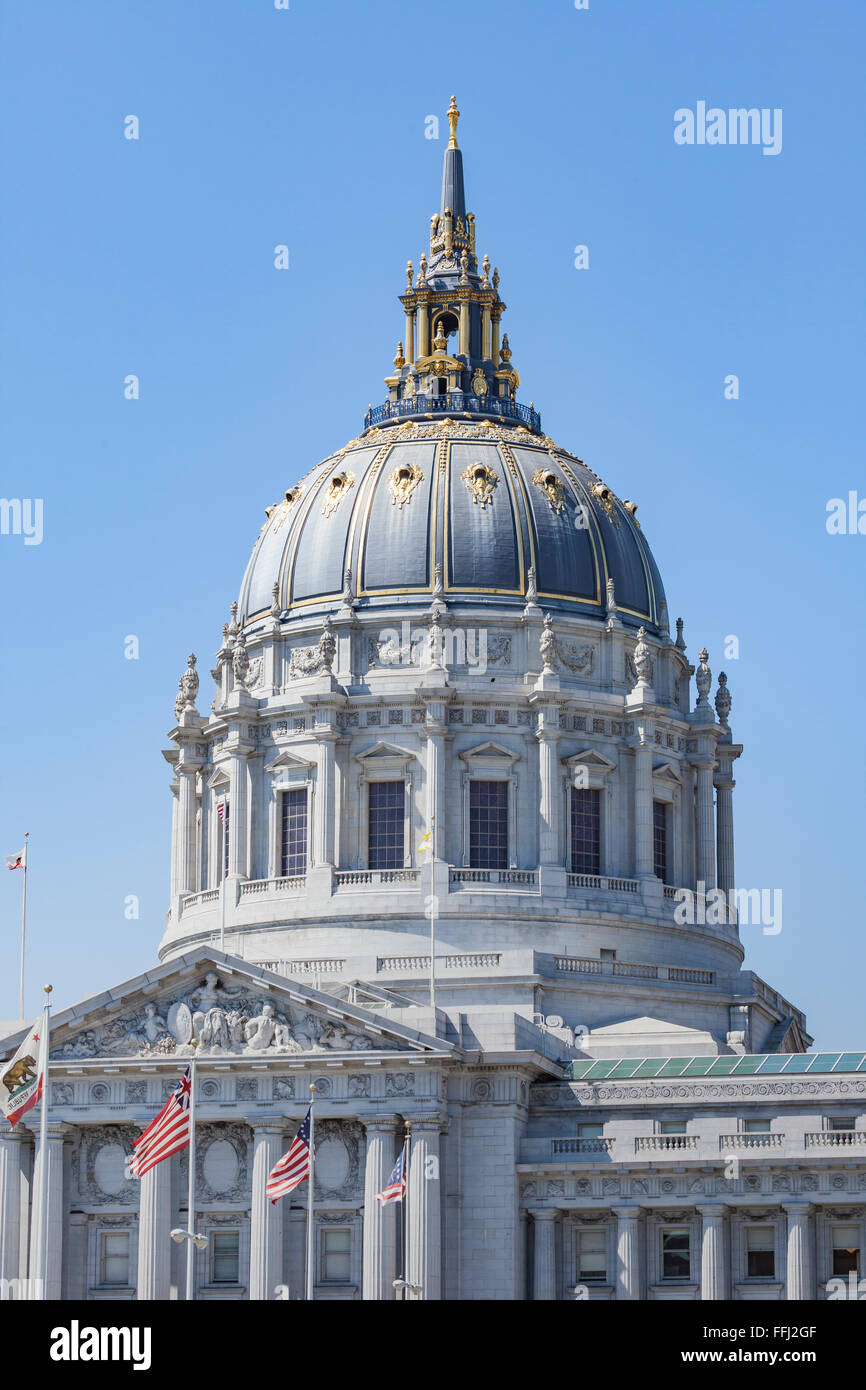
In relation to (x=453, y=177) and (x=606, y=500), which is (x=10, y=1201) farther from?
(x=453, y=177)

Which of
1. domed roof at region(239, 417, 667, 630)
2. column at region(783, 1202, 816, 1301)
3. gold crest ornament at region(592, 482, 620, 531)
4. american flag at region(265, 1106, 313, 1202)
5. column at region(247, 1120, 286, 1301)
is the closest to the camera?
american flag at region(265, 1106, 313, 1202)

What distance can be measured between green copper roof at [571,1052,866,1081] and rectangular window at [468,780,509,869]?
47.2 feet

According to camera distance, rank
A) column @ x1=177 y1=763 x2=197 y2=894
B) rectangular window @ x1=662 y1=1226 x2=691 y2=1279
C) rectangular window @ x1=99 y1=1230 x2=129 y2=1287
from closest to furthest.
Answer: rectangular window @ x1=662 y1=1226 x2=691 y2=1279, rectangular window @ x1=99 y1=1230 x2=129 y2=1287, column @ x1=177 y1=763 x2=197 y2=894

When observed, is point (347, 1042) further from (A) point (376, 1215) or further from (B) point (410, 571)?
(B) point (410, 571)

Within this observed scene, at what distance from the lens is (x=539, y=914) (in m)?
95.1

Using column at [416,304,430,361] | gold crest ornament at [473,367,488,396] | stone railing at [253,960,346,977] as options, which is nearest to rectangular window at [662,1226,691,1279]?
stone railing at [253,960,346,977]

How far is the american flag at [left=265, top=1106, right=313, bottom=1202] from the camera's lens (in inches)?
2840

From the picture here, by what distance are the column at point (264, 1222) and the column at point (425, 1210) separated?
4.23 m

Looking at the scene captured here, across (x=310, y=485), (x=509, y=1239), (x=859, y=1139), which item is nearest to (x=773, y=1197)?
(x=859, y=1139)

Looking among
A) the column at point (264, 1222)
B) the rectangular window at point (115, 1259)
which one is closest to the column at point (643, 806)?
the column at point (264, 1222)

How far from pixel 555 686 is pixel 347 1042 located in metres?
23.1

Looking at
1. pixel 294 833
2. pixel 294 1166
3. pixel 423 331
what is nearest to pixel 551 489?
pixel 423 331

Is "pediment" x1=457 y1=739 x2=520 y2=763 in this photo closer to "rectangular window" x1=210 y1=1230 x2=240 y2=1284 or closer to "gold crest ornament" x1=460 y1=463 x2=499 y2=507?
"gold crest ornament" x1=460 y1=463 x2=499 y2=507

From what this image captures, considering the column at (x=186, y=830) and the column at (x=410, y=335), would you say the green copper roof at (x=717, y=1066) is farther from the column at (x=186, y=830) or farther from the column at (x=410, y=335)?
the column at (x=410, y=335)
